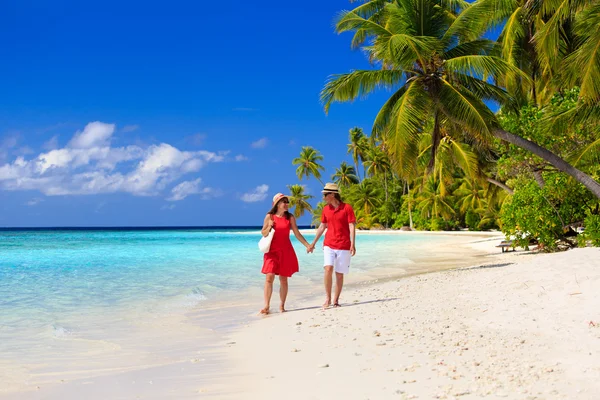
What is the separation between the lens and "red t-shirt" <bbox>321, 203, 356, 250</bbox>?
7297 mm

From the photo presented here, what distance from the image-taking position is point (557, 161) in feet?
38.4

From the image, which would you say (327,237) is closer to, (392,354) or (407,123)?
(392,354)

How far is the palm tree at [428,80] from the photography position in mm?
11898

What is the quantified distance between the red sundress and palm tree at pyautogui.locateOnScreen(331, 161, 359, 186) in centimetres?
5904

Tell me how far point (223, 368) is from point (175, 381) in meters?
0.50

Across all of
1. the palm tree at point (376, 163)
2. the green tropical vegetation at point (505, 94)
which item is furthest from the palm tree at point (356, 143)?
the green tropical vegetation at point (505, 94)

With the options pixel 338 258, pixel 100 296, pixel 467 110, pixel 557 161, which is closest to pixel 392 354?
pixel 338 258

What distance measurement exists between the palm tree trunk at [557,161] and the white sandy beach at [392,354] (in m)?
4.34

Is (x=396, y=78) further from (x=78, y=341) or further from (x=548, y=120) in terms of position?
(x=78, y=341)

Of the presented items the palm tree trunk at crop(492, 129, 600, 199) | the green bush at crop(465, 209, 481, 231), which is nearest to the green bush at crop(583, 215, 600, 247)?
the palm tree trunk at crop(492, 129, 600, 199)

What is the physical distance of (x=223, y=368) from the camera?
4.54m

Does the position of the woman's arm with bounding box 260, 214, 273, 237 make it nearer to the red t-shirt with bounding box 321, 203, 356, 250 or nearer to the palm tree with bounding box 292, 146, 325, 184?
the red t-shirt with bounding box 321, 203, 356, 250

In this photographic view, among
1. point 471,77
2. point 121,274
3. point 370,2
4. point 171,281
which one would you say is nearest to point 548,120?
point 471,77

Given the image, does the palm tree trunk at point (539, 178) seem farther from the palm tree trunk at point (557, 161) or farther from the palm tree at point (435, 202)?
the palm tree at point (435, 202)
